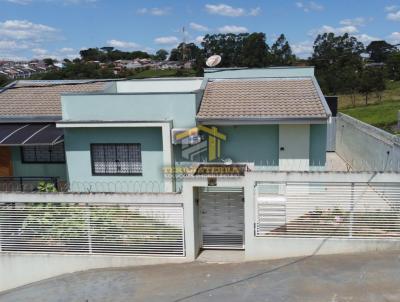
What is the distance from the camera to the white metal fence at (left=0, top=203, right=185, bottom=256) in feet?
36.2

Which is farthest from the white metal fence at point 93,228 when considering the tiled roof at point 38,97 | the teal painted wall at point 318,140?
the tiled roof at point 38,97

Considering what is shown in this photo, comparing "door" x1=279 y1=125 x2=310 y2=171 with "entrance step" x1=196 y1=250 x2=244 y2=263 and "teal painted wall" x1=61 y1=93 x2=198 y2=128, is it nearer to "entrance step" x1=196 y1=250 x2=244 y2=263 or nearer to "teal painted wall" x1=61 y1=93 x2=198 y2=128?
"teal painted wall" x1=61 y1=93 x2=198 y2=128

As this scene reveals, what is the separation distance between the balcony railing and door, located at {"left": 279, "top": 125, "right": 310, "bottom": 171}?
8810mm

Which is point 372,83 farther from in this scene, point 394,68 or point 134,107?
point 134,107

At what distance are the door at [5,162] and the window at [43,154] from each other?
554 mm

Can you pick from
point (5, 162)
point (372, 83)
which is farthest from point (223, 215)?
point (372, 83)

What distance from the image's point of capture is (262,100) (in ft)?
56.8

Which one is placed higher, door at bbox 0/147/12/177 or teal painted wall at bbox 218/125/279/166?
teal painted wall at bbox 218/125/279/166

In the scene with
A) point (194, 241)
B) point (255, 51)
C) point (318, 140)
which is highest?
point (255, 51)

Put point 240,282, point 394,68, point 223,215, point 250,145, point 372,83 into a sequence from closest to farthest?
point 240,282 → point 223,215 → point 250,145 → point 372,83 → point 394,68

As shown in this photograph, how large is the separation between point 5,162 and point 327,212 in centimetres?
1326

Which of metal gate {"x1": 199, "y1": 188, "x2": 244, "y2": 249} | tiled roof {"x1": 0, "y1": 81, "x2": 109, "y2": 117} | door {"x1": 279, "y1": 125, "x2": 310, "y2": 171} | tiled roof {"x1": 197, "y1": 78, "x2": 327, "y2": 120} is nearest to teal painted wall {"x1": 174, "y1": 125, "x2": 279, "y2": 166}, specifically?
door {"x1": 279, "y1": 125, "x2": 310, "y2": 171}

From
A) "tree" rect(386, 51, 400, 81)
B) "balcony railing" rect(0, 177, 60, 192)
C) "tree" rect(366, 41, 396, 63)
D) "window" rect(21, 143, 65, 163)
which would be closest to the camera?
"balcony railing" rect(0, 177, 60, 192)

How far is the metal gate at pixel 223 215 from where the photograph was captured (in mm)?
11500
